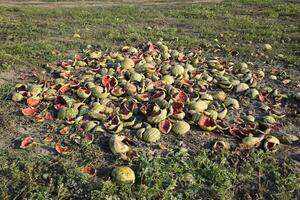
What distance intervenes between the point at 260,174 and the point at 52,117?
11.9 ft

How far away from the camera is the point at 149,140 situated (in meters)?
6.60

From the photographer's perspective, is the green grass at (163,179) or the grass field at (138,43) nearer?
the green grass at (163,179)

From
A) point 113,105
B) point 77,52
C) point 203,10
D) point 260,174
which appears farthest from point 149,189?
point 203,10

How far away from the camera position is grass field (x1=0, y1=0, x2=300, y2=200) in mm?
5699

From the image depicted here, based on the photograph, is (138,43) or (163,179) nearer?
(163,179)

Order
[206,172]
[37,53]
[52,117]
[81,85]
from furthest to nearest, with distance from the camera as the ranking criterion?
1. [37,53]
2. [81,85]
3. [52,117]
4. [206,172]

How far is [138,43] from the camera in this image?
11.9m

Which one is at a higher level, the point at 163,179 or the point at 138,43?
the point at 138,43

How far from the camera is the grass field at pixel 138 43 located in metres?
5.70

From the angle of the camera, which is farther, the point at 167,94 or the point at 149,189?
the point at 167,94

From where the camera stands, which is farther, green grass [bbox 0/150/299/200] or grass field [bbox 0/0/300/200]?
grass field [bbox 0/0/300/200]

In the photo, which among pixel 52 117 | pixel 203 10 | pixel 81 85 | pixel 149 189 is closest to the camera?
pixel 149 189

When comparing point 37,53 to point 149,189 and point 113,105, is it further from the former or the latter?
point 149,189

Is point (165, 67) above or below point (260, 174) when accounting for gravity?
above
